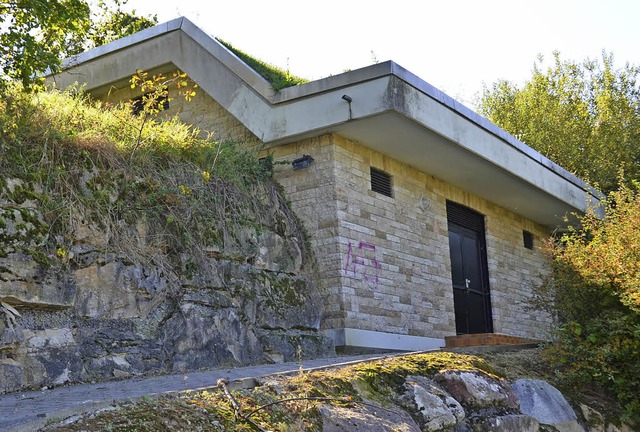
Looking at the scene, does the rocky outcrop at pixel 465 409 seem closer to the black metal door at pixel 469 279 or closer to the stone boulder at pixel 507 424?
the stone boulder at pixel 507 424

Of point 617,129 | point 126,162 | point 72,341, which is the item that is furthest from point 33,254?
point 617,129

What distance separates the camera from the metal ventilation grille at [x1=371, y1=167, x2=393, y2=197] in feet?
44.7

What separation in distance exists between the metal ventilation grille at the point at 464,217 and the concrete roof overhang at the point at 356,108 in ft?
Result: 1.24

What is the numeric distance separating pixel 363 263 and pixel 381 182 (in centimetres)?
160

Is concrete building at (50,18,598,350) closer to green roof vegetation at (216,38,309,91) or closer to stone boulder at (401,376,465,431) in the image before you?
green roof vegetation at (216,38,309,91)

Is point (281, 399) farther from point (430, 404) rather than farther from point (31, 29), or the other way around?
point (31, 29)

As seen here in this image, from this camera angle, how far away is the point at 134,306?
29.6ft

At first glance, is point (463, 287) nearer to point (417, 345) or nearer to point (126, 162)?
point (417, 345)

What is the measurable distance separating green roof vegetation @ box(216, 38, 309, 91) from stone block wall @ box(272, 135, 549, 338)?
968 millimetres

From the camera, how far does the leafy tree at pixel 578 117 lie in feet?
84.3

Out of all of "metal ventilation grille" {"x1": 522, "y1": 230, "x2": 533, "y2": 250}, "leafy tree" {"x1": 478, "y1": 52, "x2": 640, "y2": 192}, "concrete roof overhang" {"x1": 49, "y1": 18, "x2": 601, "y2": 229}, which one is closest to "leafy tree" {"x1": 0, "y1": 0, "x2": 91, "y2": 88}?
"concrete roof overhang" {"x1": 49, "y1": 18, "x2": 601, "y2": 229}

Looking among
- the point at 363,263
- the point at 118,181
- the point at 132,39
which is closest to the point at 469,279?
the point at 363,263

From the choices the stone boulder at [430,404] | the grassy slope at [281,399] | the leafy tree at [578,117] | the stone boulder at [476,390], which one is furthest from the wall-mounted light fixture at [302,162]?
the leafy tree at [578,117]

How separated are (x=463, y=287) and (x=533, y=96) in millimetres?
→ 13811
